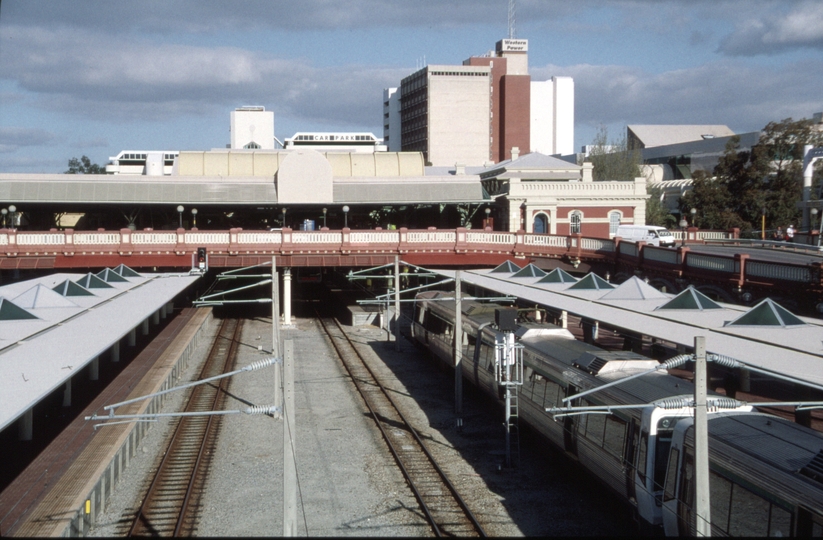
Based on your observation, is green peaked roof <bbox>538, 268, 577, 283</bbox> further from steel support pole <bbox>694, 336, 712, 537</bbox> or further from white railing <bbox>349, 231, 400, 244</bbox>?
steel support pole <bbox>694, 336, 712, 537</bbox>

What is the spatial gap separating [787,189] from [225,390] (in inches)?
2017

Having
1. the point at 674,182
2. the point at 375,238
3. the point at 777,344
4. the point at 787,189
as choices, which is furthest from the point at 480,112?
the point at 777,344

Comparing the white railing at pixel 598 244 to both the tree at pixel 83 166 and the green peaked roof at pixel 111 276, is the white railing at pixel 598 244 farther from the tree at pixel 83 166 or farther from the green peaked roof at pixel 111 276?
the tree at pixel 83 166

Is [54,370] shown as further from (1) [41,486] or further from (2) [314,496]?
(2) [314,496]

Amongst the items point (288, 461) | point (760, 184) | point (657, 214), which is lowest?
point (288, 461)

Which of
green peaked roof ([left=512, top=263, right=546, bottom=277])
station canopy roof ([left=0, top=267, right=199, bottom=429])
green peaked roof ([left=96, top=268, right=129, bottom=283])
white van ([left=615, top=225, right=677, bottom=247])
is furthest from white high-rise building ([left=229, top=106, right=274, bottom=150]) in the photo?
green peaked roof ([left=512, top=263, right=546, bottom=277])

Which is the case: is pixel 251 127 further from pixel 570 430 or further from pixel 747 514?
pixel 747 514

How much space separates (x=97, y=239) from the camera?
48625 mm

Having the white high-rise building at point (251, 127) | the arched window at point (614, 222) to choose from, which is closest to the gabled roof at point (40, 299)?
the arched window at point (614, 222)

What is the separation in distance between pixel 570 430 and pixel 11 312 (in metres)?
16.3

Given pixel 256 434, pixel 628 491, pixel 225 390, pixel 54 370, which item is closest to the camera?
pixel 628 491

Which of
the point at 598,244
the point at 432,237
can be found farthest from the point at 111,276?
the point at 598,244

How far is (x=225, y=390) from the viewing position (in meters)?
31.5

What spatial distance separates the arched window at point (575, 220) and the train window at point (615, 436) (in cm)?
4521
